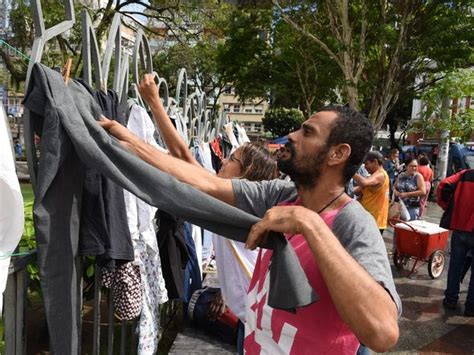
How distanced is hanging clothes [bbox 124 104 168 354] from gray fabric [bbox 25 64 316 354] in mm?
674

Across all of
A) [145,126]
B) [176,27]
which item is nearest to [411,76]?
[176,27]

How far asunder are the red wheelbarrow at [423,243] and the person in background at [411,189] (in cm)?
99

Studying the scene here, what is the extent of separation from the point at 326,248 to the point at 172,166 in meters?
0.89

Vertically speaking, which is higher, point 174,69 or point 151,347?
point 174,69

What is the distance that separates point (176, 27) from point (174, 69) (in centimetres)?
1118

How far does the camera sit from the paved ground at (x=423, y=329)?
3.79 metres

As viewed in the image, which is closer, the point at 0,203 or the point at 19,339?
the point at 0,203

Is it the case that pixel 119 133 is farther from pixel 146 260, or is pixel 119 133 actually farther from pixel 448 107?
pixel 448 107

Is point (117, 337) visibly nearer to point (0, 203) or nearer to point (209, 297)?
point (209, 297)

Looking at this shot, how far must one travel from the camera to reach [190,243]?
3725 millimetres

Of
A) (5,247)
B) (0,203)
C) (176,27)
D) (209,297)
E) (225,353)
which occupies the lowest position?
(225,353)

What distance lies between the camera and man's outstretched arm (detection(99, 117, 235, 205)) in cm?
195

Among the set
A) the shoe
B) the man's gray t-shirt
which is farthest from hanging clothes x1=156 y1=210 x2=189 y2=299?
the shoe

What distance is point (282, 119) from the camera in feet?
99.2
